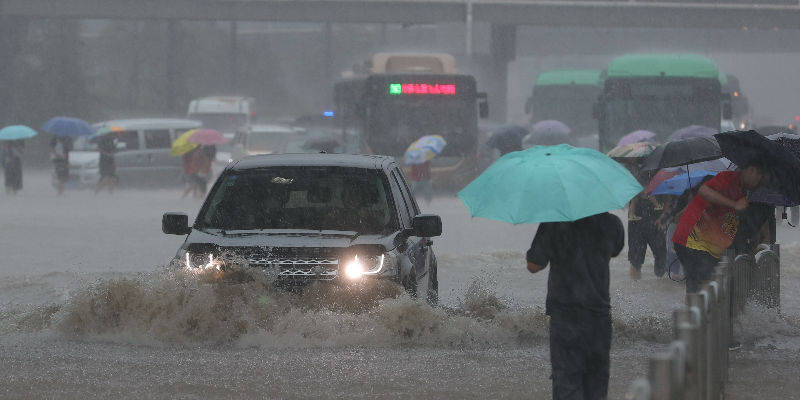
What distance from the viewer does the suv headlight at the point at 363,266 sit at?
891 cm

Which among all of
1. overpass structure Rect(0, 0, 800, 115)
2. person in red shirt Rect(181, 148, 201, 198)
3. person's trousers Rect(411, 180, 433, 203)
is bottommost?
person's trousers Rect(411, 180, 433, 203)

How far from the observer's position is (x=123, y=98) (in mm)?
74312

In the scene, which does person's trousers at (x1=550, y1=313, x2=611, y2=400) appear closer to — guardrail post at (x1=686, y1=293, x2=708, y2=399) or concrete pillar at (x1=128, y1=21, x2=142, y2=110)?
guardrail post at (x1=686, y1=293, x2=708, y2=399)

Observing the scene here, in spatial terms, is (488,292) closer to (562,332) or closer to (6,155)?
(562,332)

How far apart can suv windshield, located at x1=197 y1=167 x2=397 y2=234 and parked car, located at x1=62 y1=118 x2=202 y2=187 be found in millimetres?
22746

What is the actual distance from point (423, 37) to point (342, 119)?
Answer: 7114cm

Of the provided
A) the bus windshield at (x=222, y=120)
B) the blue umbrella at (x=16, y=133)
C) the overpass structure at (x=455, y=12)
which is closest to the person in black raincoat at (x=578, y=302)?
the blue umbrella at (x=16, y=133)

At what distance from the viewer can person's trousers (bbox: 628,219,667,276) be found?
553 inches

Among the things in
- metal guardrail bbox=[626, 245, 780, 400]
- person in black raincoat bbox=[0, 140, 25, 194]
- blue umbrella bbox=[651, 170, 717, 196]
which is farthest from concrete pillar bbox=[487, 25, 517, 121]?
metal guardrail bbox=[626, 245, 780, 400]

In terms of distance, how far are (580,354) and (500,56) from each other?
2179 inches

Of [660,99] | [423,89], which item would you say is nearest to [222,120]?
[423,89]

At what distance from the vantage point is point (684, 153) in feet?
32.6

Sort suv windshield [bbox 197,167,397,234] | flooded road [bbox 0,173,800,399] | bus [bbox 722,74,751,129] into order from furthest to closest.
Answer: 1. bus [bbox 722,74,751,129]
2. suv windshield [bbox 197,167,397,234]
3. flooded road [bbox 0,173,800,399]

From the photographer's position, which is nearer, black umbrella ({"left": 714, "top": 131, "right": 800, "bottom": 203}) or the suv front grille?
black umbrella ({"left": 714, "top": 131, "right": 800, "bottom": 203})
